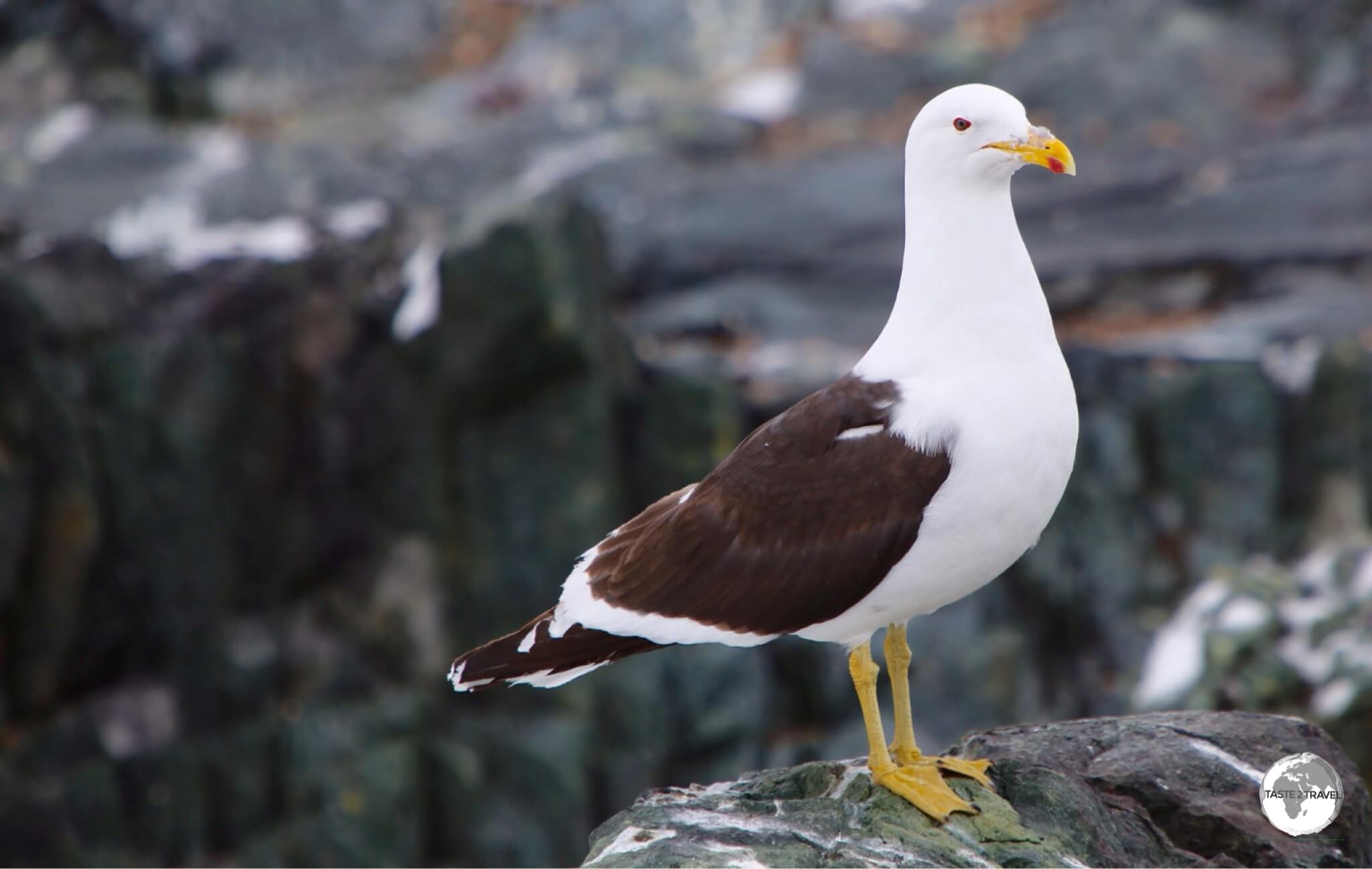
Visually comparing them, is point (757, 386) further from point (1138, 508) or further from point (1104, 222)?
point (1104, 222)

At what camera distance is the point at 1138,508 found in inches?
495

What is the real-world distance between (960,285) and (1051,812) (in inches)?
71.2

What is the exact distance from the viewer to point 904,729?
531cm

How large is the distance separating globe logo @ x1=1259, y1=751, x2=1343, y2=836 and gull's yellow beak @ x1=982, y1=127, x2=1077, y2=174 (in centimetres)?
235

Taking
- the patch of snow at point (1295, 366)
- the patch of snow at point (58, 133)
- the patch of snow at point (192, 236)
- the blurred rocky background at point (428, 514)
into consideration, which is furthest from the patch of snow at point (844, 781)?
the patch of snow at point (58, 133)

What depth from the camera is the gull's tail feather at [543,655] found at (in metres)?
5.04

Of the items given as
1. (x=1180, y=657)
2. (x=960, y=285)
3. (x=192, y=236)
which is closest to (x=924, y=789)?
(x=960, y=285)

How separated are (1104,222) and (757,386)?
174 inches

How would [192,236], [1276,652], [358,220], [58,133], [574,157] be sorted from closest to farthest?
[1276,652] < [358,220] < [192,236] < [58,133] < [574,157]

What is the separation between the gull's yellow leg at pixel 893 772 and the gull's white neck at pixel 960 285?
1.00m

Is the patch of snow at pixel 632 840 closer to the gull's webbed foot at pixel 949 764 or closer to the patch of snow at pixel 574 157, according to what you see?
the gull's webbed foot at pixel 949 764

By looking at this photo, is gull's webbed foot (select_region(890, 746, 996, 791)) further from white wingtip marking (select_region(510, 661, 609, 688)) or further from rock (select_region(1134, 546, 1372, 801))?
rock (select_region(1134, 546, 1372, 801))

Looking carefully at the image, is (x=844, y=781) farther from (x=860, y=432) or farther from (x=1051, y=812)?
(x=860, y=432)

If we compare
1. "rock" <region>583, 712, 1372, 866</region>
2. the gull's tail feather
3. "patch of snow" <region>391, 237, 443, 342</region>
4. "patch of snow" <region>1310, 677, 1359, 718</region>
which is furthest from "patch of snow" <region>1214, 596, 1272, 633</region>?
"patch of snow" <region>391, 237, 443, 342</region>
